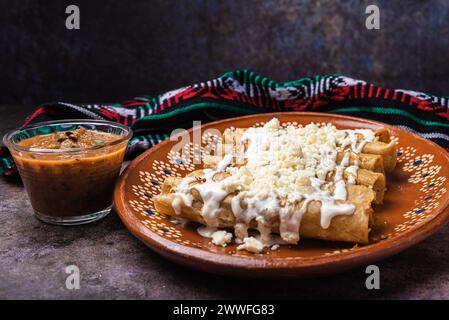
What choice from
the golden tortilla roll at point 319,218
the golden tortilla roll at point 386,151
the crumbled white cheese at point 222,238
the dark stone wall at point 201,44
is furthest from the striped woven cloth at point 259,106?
the crumbled white cheese at point 222,238

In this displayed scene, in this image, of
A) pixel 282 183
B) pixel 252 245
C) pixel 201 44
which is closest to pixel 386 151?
pixel 282 183

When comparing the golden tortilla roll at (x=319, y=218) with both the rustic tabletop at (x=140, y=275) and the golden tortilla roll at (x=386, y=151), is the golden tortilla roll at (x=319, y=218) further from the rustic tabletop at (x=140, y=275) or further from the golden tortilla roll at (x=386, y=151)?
the golden tortilla roll at (x=386, y=151)

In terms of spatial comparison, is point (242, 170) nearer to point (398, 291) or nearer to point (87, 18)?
point (398, 291)

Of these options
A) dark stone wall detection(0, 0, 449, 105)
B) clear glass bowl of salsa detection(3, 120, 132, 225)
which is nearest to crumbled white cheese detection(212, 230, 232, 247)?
clear glass bowl of salsa detection(3, 120, 132, 225)

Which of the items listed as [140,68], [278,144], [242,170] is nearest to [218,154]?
[278,144]

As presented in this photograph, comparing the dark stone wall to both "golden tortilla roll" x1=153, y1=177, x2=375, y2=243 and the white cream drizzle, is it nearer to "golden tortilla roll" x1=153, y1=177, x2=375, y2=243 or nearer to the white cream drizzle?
the white cream drizzle

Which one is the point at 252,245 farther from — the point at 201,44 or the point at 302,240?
the point at 201,44
